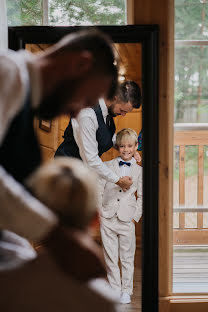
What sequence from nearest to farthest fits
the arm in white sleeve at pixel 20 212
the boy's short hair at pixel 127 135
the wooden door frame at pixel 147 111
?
the arm in white sleeve at pixel 20 212
the wooden door frame at pixel 147 111
the boy's short hair at pixel 127 135

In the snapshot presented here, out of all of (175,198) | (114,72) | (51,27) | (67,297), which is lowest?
(175,198)

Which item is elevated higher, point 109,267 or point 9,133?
point 9,133

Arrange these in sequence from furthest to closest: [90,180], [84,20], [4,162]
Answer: [84,20] < [4,162] < [90,180]

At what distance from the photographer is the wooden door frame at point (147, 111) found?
6.66 feet

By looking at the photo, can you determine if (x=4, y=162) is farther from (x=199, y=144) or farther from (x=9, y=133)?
(x=199, y=144)

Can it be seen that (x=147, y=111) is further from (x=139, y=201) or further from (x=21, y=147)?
(x=21, y=147)

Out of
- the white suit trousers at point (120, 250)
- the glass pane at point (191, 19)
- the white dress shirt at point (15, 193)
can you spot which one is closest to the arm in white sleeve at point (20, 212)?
the white dress shirt at point (15, 193)

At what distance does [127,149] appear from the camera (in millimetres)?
2164

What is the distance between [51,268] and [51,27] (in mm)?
1460

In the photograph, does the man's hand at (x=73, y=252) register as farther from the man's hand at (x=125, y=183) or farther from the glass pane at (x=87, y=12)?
the glass pane at (x=87, y=12)

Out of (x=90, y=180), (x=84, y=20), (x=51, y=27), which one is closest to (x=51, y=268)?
(x=90, y=180)

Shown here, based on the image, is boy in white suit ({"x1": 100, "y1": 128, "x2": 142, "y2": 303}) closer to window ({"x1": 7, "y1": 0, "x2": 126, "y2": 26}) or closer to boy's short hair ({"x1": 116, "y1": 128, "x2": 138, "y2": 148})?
boy's short hair ({"x1": 116, "y1": 128, "x2": 138, "y2": 148})

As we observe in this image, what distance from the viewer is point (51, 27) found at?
203 cm

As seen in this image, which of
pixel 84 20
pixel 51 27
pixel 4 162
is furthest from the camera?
pixel 84 20
